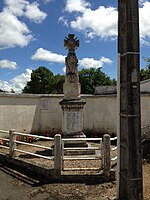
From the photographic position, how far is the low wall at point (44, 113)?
46.8ft

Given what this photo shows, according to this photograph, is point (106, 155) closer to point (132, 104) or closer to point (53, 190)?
point (53, 190)

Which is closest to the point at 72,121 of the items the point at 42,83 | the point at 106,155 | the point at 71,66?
the point at 71,66

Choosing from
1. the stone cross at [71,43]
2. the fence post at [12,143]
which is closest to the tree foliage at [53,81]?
the stone cross at [71,43]

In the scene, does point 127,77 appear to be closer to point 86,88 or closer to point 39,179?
point 39,179

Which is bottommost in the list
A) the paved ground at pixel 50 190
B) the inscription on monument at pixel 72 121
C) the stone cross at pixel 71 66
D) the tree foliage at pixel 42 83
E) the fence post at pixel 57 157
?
the paved ground at pixel 50 190

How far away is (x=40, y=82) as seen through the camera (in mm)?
51594

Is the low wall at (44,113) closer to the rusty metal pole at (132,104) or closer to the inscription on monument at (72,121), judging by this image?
the inscription on monument at (72,121)

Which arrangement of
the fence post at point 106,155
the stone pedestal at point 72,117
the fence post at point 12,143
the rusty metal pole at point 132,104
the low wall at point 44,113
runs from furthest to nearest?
1. the low wall at point 44,113
2. the stone pedestal at point 72,117
3. the fence post at point 12,143
4. the fence post at point 106,155
5. the rusty metal pole at point 132,104

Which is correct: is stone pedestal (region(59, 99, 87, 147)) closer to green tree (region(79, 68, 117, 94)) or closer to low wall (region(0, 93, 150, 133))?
low wall (region(0, 93, 150, 133))

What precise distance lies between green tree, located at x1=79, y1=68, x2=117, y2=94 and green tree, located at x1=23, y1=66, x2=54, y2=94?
6.75m

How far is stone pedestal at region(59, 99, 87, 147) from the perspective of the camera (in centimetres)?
1006

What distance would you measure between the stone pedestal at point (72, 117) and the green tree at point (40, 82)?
40707mm

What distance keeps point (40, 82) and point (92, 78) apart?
10790mm

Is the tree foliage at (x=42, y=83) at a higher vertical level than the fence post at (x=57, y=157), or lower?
higher
